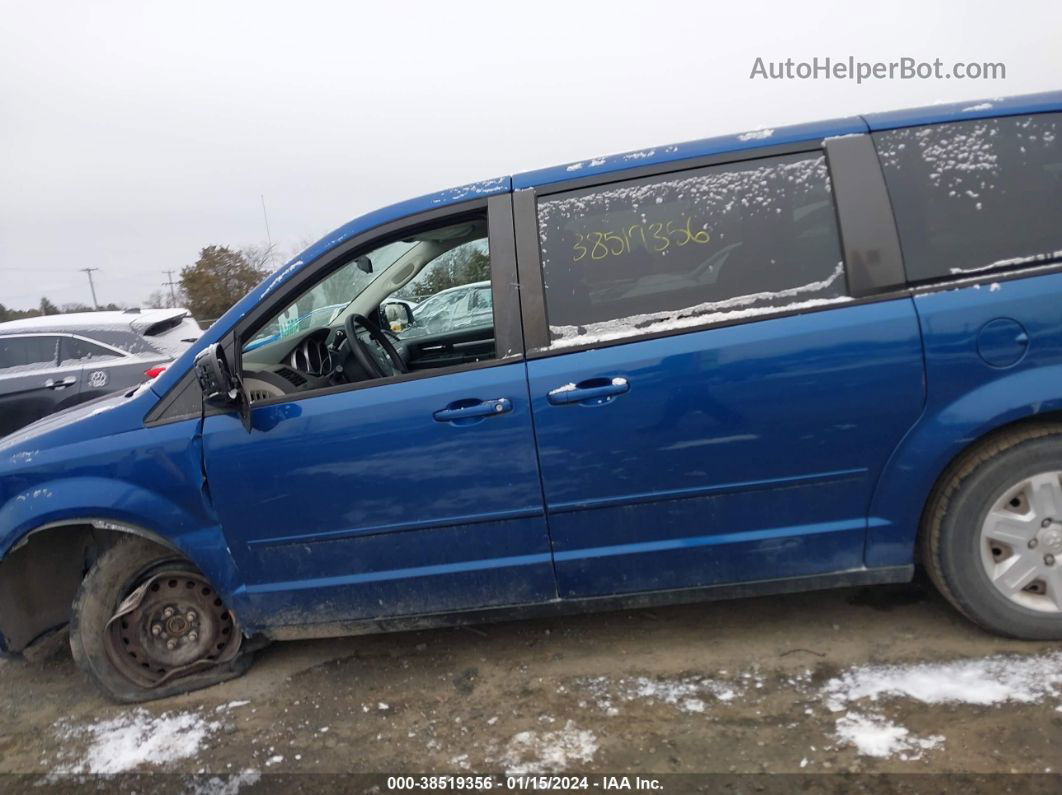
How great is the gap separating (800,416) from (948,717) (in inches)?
41.0

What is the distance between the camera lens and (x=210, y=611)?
127 inches

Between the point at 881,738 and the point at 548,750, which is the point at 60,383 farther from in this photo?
the point at 881,738

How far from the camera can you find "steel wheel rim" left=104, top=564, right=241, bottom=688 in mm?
3170

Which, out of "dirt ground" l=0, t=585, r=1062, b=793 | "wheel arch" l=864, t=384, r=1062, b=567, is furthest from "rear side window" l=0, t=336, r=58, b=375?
"wheel arch" l=864, t=384, r=1062, b=567

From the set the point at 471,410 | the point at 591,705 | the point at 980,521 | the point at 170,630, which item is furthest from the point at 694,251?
the point at 170,630

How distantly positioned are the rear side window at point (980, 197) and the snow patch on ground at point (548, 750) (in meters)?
1.88

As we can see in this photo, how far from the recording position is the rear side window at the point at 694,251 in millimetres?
2652

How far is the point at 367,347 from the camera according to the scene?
378cm

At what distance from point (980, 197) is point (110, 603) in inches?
140

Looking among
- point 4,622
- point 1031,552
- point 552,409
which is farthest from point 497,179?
point 4,622

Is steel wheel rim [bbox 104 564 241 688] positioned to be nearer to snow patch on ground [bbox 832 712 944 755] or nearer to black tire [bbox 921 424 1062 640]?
snow patch on ground [bbox 832 712 944 755]

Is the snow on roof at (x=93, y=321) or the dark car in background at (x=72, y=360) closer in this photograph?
the dark car in background at (x=72, y=360)

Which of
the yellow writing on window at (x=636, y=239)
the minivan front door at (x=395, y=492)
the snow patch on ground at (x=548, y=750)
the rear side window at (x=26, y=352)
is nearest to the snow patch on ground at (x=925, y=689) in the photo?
the snow patch on ground at (x=548, y=750)

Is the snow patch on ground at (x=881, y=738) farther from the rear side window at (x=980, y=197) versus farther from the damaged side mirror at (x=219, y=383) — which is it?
the damaged side mirror at (x=219, y=383)
